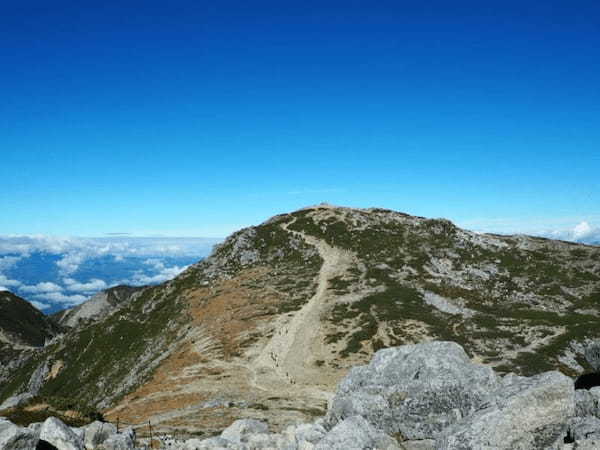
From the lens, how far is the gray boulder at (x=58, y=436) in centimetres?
1836

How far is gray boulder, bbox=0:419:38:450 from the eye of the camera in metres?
15.7

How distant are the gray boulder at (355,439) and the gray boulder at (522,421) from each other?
235 centimetres

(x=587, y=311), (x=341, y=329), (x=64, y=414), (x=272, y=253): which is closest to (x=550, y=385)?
(x=64, y=414)

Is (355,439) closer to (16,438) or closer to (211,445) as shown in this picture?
(211,445)

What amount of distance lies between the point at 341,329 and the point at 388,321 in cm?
727

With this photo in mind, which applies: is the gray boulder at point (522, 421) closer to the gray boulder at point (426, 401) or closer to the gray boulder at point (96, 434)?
the gray boulder at point (426, 401)

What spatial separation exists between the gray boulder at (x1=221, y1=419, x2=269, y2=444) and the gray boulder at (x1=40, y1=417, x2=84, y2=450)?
23.2 feet

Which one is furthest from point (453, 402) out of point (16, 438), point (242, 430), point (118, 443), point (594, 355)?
point (16, 438)

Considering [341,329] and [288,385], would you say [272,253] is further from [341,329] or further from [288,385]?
[288,385]

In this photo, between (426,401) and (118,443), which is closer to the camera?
(426,401)

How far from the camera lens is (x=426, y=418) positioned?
55.6ft

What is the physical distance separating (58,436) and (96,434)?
3.76m

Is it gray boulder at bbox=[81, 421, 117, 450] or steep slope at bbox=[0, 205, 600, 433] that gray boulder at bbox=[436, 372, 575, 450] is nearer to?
gray boulder at bbox=[81, 421, 117, 450]

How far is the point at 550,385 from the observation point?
12883mm
